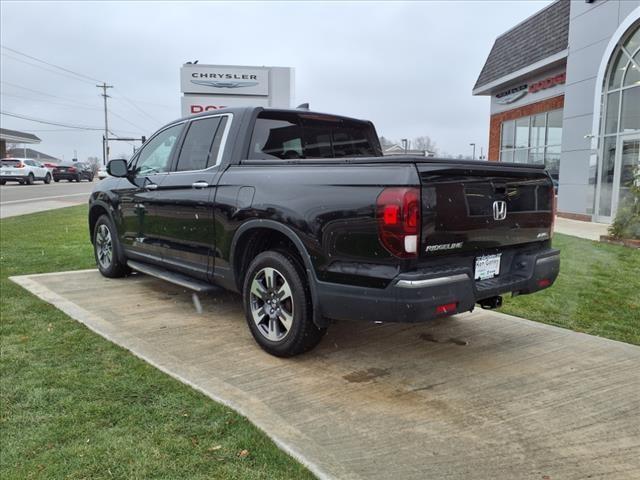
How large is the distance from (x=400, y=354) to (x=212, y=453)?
6.12ft

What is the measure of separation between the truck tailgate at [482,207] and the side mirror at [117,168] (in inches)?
152

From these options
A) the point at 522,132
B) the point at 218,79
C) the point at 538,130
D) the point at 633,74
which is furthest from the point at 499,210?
the point at 218,79

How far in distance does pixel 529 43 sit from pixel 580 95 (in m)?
4.60

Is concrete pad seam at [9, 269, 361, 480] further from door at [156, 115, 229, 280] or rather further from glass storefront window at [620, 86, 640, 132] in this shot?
glass storefront window at [620, 86, 640, 132]

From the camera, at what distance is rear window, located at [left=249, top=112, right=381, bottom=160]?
4516 mm

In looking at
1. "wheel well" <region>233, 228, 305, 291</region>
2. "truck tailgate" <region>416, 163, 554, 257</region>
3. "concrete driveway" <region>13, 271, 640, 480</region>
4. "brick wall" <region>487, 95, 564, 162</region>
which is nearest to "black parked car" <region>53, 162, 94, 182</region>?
"brick wall" <region>487, 95, 564, 162</region>

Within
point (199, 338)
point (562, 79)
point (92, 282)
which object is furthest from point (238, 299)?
point (562, 79)

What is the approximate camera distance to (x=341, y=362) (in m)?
3.89

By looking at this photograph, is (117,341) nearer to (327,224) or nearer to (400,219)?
Result: (327,224)

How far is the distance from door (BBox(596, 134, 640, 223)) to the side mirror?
1196cm

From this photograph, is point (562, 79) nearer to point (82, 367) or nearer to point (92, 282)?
point (92, 282)

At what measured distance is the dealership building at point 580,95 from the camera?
1338 centimetres

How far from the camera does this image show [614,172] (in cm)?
1395

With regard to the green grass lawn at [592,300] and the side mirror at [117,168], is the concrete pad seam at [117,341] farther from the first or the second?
the green grass lawn at [592,300]
